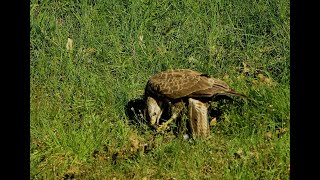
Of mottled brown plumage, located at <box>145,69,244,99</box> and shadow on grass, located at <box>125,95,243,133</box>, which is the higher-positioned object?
mottled brown plumage, located at <box>145,69,244,99</box>

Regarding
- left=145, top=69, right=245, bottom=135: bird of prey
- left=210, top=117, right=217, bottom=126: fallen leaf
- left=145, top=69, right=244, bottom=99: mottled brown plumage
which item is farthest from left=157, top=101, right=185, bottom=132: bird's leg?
left=210, top=117, right=217, bottom=126: fallen leaf

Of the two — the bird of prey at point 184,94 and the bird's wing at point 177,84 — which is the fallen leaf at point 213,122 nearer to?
the bird of prey at point 184,94

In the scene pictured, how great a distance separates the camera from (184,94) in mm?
5633

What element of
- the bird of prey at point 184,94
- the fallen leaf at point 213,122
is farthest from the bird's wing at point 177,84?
the fallen leaf at point 213,122

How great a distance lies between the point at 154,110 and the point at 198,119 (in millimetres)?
615

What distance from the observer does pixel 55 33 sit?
291 inches

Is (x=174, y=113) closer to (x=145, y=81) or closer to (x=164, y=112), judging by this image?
(x=164, y=112)

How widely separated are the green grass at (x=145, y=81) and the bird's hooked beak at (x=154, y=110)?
0.48 feet

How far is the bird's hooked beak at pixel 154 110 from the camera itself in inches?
235

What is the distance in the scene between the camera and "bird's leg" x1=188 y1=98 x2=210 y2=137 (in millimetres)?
5551

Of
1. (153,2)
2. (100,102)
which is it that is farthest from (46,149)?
(153,2)

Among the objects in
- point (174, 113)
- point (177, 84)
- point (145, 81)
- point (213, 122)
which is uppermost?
point (177, 84)

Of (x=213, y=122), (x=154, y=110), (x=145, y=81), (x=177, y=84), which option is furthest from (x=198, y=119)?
(x=145, y=81)

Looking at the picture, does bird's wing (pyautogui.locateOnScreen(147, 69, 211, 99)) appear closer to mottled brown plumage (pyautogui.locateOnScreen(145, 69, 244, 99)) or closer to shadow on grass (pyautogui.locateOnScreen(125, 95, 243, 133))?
mottled brown plumage (pyautogui.locateOnScreen(145, 69, 244, 99))
